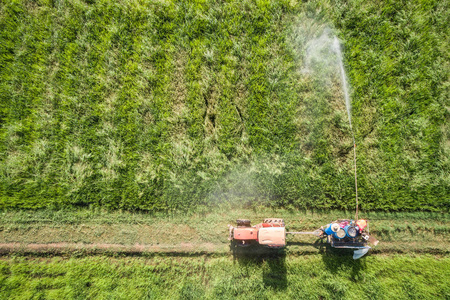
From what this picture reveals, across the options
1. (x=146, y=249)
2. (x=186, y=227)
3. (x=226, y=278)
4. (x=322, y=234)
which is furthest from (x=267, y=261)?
(x=146, y=249)

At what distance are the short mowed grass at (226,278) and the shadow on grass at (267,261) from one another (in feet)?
0.09

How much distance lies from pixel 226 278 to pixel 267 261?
1348 mm

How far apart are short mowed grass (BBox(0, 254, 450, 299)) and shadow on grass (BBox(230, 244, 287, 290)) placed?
3 cm

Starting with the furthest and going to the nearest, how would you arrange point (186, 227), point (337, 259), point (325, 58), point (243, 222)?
point (325, 58) → point (186, 227) → point (337, 259) → point (243, 222)

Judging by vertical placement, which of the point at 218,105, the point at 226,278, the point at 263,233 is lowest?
the point at 226,278

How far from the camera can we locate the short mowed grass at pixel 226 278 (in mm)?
6117

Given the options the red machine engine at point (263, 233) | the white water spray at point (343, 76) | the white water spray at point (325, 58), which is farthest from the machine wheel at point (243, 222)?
the white water spray at point (325, 58)

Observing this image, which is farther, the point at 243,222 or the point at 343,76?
the point at 343,76

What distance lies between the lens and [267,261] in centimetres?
629

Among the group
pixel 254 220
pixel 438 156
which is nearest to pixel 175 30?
pixel 254 220

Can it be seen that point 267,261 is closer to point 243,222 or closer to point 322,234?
point 243,222

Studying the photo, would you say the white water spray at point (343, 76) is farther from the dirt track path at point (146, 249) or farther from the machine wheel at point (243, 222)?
the machine wheel at point (243, 222)

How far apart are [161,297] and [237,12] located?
9252 millimetres

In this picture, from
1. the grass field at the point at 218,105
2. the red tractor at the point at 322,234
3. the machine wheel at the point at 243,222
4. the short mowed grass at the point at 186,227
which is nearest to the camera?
the red tractor at the point at 322,234
